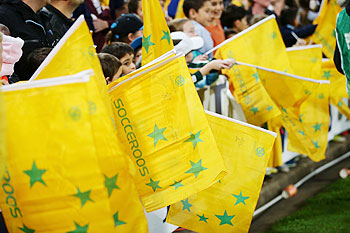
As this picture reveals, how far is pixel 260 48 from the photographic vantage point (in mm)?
6516

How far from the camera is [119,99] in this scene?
3613mm

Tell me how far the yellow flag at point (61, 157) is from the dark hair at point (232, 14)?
6.17 meters

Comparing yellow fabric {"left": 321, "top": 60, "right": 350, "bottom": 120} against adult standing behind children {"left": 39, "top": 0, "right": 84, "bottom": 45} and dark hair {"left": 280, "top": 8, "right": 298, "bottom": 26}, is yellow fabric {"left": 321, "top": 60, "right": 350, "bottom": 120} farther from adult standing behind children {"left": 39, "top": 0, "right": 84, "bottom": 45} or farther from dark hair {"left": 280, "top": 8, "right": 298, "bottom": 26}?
adult standing behind children {"left": 39, "top": 0, "right": 84, "bottom": 45}

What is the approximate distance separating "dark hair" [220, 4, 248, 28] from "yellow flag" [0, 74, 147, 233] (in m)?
6.17

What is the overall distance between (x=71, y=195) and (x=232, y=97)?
3716mm

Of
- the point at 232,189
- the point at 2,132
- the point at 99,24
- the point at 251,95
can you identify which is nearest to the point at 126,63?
the point at 232,189

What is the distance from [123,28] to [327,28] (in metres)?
3.12

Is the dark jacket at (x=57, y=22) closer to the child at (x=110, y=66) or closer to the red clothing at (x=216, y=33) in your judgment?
the child at (x=110, y=66)

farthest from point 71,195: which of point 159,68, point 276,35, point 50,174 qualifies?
point 276,35

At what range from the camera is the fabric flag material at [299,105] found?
6430 millimetres

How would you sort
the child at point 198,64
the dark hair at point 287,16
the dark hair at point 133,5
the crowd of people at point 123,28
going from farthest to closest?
the dark hair at point 287,16 → the dark hair at point 133,5 → the child at point 198,64 → the crowd of people at point 123,28

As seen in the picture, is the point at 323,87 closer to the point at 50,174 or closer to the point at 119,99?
the point at 119,99

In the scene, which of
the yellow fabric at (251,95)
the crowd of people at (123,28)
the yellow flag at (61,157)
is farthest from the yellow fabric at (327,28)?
the yellow flag at (61,157)

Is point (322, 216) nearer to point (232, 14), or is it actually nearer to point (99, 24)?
point (99, 24)
